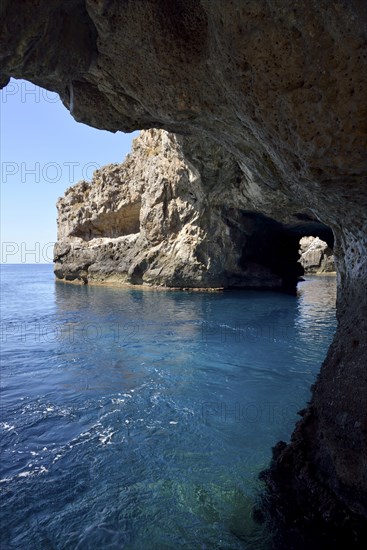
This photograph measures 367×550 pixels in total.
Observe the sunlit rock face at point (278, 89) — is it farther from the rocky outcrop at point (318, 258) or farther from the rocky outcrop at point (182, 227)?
the rocky outcrop at point (318, 258)

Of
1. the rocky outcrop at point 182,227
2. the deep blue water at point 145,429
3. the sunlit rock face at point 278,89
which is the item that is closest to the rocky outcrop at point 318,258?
the rocky outcrop at point 182,227

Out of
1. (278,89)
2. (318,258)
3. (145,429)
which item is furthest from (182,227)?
(318,258)

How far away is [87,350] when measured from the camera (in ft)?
39.9

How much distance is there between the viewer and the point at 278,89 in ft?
12.6

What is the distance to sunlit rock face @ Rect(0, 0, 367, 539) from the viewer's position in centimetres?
349

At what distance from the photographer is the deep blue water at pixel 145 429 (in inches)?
163

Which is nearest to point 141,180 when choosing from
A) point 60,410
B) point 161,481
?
point 60,410

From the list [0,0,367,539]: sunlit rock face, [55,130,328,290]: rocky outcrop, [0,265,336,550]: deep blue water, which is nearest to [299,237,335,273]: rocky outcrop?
[55,130,328,290]: rocky outcrop

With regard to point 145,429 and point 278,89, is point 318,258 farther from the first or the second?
point 278,89

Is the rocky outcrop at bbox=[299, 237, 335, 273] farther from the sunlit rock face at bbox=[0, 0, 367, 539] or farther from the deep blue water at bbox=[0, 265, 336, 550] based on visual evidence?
the sunlit rock face at bbox=[0, 0, 367, 539]

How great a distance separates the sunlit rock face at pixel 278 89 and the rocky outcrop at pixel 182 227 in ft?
39.0

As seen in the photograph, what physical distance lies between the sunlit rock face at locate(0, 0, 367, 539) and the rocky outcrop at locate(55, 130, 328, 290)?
11895 millimetres

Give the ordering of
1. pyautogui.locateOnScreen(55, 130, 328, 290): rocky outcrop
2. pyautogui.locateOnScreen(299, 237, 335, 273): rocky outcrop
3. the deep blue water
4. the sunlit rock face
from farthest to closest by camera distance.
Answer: pyautogui.locateOnScreen(299, 237, 335, 273): rocky outcrop < pyautogui.locateOnScreen(55, 130, 328, 290): rocky outcrop < the deep blue water < the sunlit rock face

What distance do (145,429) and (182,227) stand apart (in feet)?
77.3
